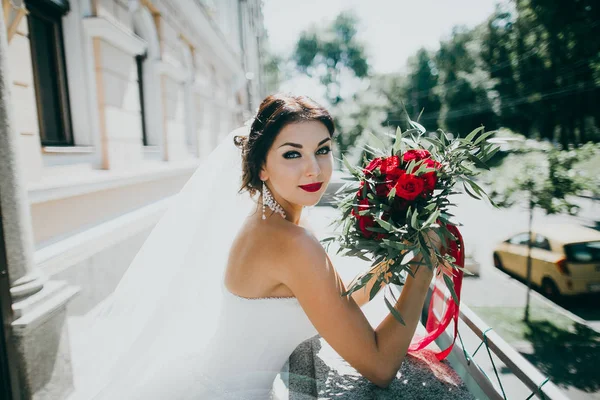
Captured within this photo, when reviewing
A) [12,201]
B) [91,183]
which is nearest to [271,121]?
[12,201]

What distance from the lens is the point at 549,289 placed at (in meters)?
9.05

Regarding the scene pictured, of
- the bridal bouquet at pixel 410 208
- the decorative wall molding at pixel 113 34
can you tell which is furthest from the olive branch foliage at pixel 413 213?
the decorative wall molding at pixel 113 34

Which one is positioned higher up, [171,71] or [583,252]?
[171,71]

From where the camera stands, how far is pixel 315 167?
1.57 metres

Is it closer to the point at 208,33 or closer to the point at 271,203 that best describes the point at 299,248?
the point at 271,203

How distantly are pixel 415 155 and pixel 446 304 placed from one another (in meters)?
0.66

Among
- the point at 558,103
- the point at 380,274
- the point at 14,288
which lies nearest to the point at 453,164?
the point at 380,274

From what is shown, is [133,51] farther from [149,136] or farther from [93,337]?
[93,337]

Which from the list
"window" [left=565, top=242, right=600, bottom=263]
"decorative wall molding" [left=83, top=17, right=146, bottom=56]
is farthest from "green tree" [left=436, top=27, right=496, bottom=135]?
"decorative wall molding" [left=83, top=17, right=146, bottom=56]

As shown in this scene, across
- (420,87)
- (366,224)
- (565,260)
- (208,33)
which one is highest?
(420,87)

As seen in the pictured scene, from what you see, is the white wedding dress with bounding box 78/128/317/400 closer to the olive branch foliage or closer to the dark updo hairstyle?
the dark updo hairstyle

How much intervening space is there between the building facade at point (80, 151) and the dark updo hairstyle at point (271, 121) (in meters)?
1.60

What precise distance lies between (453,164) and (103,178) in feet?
13.8

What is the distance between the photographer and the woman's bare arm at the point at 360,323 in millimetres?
1312
